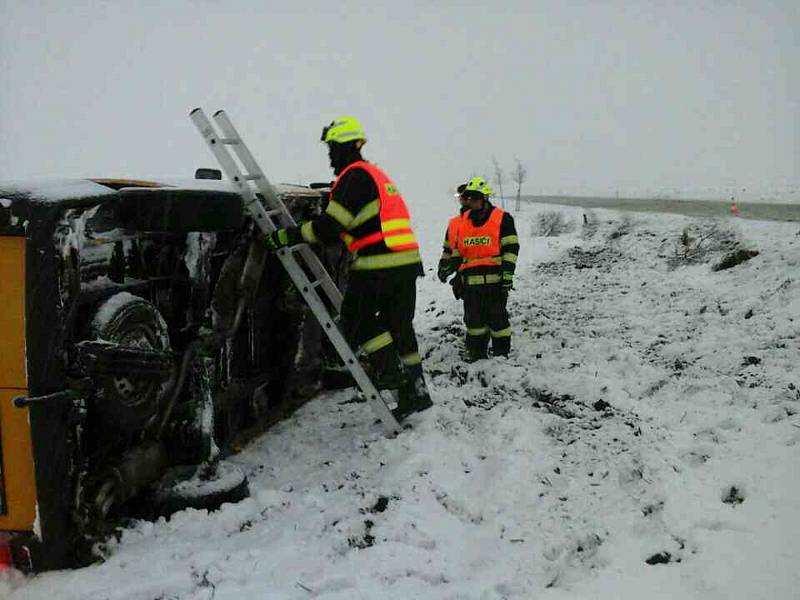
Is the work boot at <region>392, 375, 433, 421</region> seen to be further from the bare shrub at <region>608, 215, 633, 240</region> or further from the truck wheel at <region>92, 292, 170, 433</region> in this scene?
the bare shrub at <region>608, 215, 633, 240</region>

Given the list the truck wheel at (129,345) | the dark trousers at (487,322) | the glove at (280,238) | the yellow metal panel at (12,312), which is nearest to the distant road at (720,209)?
the dark trousers at (487,322)

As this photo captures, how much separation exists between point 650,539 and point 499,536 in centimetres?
67

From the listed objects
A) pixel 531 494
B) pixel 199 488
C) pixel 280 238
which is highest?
pixel 280 238

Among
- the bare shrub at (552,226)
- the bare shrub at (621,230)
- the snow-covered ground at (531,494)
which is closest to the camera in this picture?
the snow-covered ground at (531,494)

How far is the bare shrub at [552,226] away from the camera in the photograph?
21.2 meters

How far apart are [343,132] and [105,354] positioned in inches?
93.8

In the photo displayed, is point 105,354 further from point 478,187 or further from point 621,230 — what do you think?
point 621,230

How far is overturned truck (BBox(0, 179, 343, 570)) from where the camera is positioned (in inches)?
98.3

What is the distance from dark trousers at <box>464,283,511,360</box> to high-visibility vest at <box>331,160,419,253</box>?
2.08m

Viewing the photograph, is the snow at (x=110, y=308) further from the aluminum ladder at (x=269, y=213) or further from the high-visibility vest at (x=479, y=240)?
the high-visibility vest at (x=479, y=240)

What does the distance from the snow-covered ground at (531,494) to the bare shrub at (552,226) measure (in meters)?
15.0

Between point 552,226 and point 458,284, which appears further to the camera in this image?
point 552,226

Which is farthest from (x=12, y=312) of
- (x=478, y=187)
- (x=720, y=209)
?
(x=720, y=209)

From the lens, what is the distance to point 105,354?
2582 millimetres
